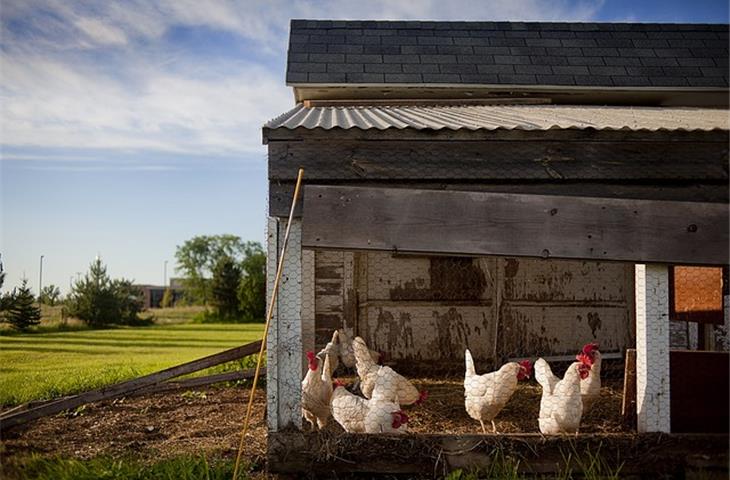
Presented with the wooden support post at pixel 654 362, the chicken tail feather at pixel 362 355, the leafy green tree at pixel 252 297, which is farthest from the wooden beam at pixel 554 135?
the leafy green tree at pixel 252 297

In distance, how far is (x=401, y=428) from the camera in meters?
4.79

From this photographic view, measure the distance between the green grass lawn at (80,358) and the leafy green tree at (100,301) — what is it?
64cm

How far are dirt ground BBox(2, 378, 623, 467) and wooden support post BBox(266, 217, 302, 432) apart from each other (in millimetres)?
529

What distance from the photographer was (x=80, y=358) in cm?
1035

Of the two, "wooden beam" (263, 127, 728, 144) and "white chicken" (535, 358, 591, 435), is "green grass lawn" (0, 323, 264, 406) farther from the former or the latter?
"white chicken" (535, 358, 591, 435)

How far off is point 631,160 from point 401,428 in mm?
2503

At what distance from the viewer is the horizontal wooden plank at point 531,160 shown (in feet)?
15.7

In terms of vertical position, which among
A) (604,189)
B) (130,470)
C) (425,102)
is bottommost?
(130,470)

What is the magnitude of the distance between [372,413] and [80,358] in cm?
717

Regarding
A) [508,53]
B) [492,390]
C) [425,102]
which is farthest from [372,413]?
[508,53]

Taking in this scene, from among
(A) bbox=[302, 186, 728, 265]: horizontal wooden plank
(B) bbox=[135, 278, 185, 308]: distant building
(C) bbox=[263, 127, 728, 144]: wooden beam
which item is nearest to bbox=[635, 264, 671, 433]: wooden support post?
(A) bbox=[302, 186, 728, 265]: horizontal wooden plank

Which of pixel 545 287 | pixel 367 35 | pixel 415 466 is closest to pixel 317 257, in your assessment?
pixel 545 287

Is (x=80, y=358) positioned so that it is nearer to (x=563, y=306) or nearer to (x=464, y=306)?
(x=464, y=306)

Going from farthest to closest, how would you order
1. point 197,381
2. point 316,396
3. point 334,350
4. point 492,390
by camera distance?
1. point 334,350
2. point 197,381
3. point 316,396
4. point 492,390
